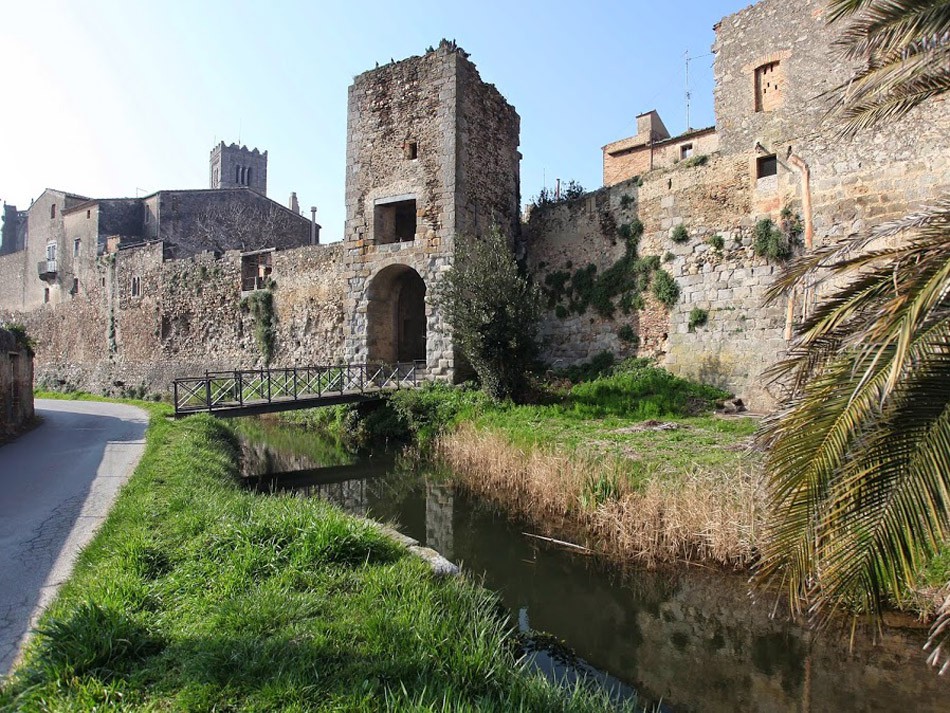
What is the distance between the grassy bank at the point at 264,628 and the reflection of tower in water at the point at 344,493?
4.64 m

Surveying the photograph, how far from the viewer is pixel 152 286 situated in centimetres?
2570

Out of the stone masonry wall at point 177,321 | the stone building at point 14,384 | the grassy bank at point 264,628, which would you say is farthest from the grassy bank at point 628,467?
the stone masonry wall at point 177,321

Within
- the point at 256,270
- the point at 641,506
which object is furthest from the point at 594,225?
the point at 256,270

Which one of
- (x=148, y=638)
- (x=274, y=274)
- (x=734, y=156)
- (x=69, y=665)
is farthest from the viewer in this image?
(x=274, y=274)

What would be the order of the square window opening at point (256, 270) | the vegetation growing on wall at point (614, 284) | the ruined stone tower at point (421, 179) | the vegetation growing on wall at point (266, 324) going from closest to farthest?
the vegetation growing on wall at point (614, 284), the ruined stone tower at point (421, 179), the vegetation growing on wall at point (266, 324), the square window opening at point (256, 270)

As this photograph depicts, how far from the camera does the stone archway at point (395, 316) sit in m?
17.5

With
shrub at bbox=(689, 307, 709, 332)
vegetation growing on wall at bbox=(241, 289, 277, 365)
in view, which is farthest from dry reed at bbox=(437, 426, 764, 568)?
vegetation growing on wall at bbox=(241, 289, 277, 365)

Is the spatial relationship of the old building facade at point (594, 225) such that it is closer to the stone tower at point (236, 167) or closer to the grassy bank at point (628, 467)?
the grassy bank at point (628, 467)

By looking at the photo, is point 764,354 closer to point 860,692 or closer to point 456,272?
point 456,272

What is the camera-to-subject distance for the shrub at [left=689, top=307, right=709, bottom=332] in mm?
14156

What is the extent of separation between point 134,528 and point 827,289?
1220 centimetres

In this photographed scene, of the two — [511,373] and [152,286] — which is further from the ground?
[152,286]

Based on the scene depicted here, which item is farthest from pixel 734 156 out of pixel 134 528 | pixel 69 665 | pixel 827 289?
pixel 69 665

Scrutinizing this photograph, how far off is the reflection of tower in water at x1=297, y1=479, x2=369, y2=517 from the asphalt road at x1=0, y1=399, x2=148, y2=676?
9.53ft
